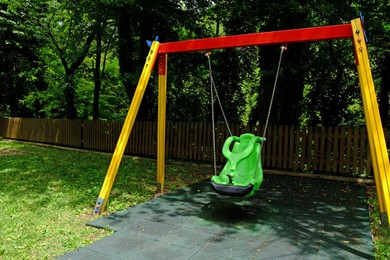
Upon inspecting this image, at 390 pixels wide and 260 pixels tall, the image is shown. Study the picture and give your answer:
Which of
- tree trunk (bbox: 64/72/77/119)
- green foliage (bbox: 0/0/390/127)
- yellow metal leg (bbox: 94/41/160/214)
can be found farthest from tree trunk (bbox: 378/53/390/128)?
tree trunk (bbox: 64/72/77/119)

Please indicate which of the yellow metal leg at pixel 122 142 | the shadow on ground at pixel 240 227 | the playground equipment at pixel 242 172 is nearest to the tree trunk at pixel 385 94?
the shadow on ground at pixel 240 227

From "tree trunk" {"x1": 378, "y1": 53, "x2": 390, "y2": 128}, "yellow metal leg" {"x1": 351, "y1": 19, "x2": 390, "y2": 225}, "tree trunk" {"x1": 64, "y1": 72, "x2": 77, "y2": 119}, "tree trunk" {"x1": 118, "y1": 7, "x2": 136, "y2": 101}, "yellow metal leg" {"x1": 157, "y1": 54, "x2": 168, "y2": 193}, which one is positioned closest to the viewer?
"yellow metal leg" {"x1": 351, "y1": 19, "x2": 390, "y2": 225}

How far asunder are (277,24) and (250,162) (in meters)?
6.15

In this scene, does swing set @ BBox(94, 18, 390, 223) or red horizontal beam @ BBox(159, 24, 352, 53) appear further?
red horizontal beam @ BBox(159, 24, 352, 53)

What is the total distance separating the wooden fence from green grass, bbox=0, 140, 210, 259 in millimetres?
621

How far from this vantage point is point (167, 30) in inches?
437

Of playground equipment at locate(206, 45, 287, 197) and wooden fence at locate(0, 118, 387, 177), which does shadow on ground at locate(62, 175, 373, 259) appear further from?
wooden fence at locate(0, 118, 387, 177)

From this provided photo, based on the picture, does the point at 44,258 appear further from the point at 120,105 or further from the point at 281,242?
the point at 120,105

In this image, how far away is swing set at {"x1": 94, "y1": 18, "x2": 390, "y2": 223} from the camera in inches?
153

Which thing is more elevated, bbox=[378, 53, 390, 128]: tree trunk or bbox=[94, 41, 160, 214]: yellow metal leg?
bbox=[378, 53, 390, 128]: tree trunk

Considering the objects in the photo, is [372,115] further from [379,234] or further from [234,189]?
[234,189]

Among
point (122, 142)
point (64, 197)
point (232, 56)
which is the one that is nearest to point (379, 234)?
point (122, 142)

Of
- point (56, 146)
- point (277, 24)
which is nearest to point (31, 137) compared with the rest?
point (56, 146)

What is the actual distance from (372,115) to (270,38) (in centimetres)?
183
